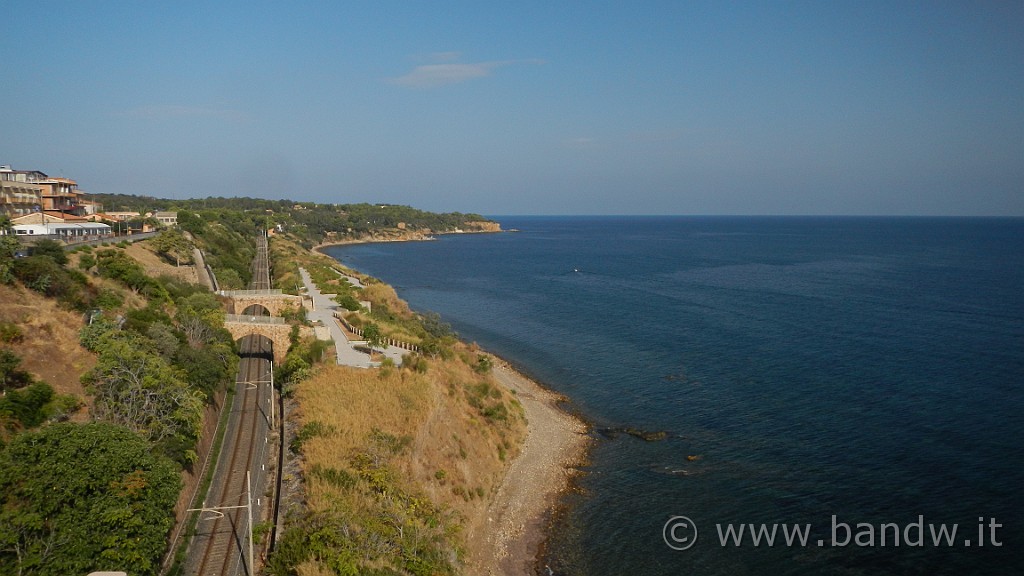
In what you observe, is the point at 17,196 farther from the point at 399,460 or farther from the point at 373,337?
the point at 399,460

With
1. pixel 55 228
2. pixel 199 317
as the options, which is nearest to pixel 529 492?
pixel 199 317

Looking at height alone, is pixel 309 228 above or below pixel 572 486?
above

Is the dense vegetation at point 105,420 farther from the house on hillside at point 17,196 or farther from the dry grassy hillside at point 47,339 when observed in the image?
the house on hillside at point 17,196

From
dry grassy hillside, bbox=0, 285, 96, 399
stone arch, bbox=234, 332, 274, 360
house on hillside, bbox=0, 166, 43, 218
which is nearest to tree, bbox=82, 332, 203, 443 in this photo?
dry grassy hillside, bbox=0, 285, 96, 399

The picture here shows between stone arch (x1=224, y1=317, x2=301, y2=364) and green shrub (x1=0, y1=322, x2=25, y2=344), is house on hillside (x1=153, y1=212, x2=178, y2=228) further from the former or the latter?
green shrub (x1=0, y1=322, x2=25, y2=344)

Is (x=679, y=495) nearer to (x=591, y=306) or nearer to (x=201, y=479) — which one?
(x=201, y=479)

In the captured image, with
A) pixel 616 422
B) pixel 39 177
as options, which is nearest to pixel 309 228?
pixel 39 177
